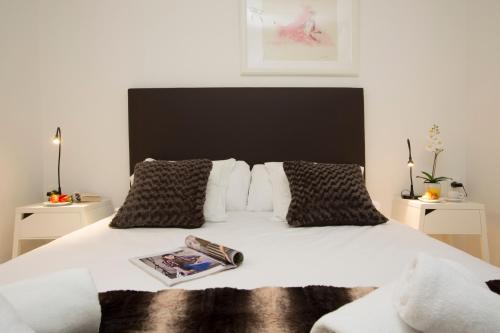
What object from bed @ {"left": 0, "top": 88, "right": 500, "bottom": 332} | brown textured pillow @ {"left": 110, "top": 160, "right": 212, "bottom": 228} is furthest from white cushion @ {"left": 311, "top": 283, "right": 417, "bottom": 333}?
brown textured pillow @ {"left": 110, "top": 160, "right": 212, "bottom": 228}

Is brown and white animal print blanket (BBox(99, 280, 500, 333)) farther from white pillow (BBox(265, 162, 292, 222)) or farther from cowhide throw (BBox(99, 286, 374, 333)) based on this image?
white pillow (BBox(265, 162, 292, 222))

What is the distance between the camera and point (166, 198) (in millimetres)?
1759

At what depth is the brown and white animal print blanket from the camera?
696 millimetres

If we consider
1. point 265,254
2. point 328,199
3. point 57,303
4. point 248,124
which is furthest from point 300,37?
point 57,303

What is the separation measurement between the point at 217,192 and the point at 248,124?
740 millimetres

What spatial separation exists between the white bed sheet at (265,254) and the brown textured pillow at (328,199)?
59 millimetres

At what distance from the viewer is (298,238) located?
1489 millimetres

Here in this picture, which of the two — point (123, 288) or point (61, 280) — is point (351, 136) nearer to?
point (123, 288)

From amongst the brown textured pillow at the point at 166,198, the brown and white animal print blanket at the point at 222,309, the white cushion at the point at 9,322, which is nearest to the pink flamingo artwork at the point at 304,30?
the brown textured pillow at the point at 166,198

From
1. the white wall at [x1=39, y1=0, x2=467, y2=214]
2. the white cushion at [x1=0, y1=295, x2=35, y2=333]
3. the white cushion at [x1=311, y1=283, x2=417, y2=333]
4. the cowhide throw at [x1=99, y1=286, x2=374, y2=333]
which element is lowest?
the cowhide throw at [x1=99, y1=286, x2=374, y2=333]

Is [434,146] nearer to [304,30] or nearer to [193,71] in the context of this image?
[304,30]

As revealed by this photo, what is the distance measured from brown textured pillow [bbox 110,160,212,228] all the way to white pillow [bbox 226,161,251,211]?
0.27 metres

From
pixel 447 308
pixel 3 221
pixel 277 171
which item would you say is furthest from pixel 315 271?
pixel 3 221

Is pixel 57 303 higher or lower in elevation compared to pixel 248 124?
lower
